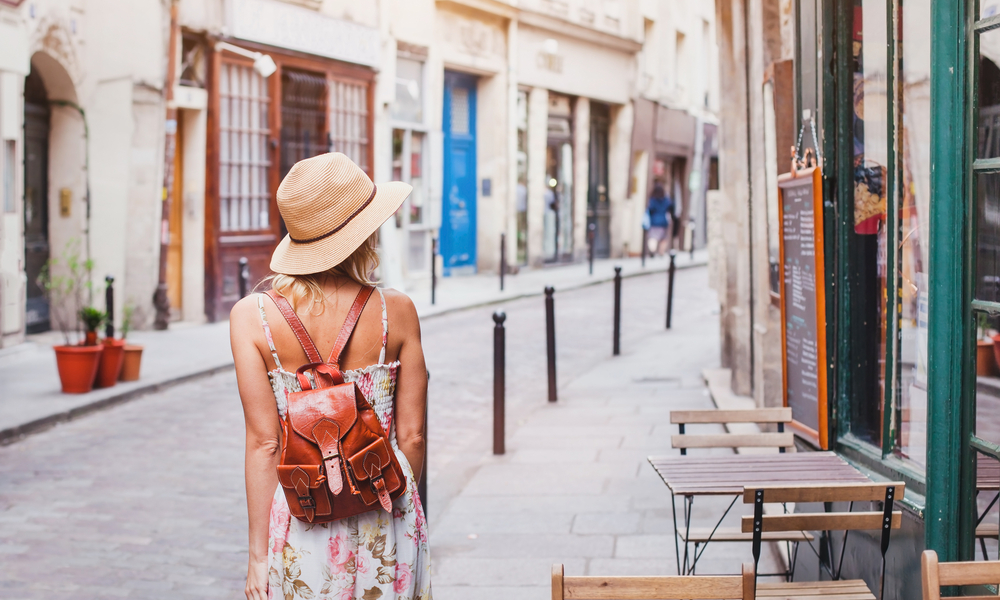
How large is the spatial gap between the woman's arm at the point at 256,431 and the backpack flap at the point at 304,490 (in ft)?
0.41

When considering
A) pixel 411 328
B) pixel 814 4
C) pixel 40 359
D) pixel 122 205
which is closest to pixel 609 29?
pixel 122 205

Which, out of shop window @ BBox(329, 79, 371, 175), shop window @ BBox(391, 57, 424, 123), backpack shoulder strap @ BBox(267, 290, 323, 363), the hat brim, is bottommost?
backpack shoulder strap @ BBox(267, 290, 323, 363)

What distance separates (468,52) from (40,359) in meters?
11.8

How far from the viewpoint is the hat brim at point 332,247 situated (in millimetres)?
2670

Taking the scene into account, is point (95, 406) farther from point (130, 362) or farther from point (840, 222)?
point (840, 222)

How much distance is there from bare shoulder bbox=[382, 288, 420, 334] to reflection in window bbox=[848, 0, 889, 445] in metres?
2.25

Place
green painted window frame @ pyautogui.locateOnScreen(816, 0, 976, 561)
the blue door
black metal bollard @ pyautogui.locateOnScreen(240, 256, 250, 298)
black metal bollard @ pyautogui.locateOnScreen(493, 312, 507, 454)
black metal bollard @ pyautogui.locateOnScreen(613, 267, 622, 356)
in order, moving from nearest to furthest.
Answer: green painted window frame @ pyautogui.locateOnScreen(816, 0, 976, 561) → black metal bollard @ pyautogui.locateOnScreen(493, 312, 507, 454) → black metal bollard @ pyautogui.locateOnScreen(613, 267, 622, 356) → black metal bollard @ pyautogui.locateOnScreen(240, 256, 250, 298) → the blue door

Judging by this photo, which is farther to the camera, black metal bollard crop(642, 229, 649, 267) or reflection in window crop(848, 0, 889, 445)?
black metal bollard crop(642, 229, 649, 267)

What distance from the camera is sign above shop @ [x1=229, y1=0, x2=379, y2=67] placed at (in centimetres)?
1472

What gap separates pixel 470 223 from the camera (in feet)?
72.8

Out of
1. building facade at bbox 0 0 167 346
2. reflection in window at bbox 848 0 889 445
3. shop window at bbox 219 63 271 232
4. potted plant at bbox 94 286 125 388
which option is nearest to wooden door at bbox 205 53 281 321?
shop window at bbox 219 63 271 232

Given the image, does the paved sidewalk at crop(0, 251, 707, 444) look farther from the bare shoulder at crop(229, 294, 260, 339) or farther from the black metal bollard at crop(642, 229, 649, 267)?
the black metal bollard at crop(642, 229, 649, 267)

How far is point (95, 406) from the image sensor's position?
29.5 ft

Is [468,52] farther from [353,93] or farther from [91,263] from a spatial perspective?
[91,263]
